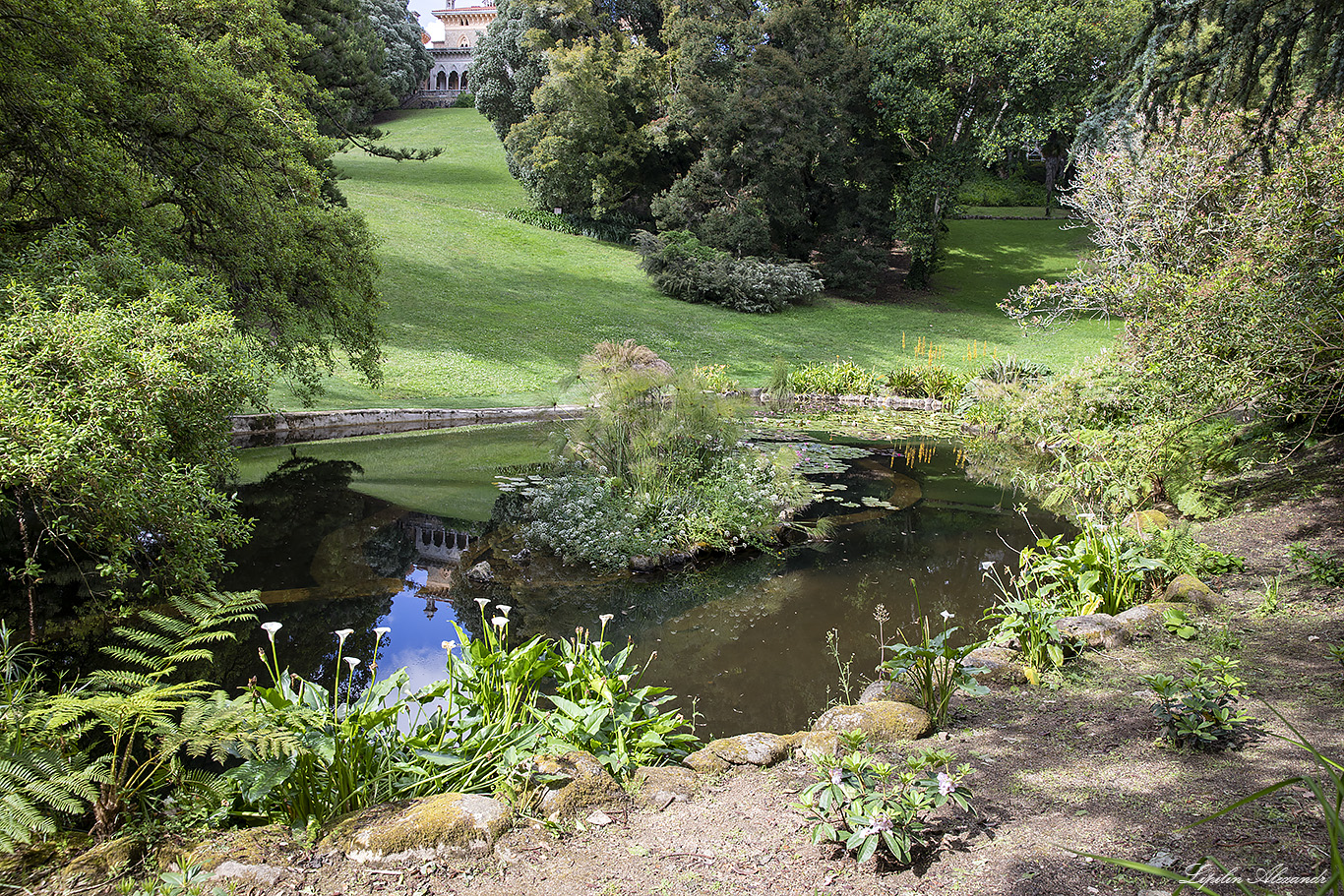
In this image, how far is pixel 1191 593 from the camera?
15.6ft

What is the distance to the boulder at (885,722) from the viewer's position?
3339mm

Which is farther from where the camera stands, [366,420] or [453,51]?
[453,51]

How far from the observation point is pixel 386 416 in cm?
1273

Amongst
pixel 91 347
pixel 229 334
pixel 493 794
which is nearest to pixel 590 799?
pixel 493 794

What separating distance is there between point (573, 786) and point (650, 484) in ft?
15.5

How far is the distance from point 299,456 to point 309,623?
5.88 m

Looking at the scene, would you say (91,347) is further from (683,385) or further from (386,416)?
(386,416)

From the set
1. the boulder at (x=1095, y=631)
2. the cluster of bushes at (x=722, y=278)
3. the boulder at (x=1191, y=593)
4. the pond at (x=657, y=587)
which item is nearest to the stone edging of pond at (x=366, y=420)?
the pond at (x=657, y=587)

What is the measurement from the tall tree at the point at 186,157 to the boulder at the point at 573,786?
644cm

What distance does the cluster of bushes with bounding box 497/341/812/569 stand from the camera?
22.7 feet

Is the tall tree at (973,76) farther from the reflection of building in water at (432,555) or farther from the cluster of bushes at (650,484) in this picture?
the reflection of building in water at (432,555)

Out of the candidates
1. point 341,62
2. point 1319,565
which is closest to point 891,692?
point 1319,565

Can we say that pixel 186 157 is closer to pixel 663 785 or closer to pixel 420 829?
pixel 420 829

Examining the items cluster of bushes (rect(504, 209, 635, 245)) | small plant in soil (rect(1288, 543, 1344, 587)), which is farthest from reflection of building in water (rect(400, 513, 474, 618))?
cluster of bushes (rect(504, 209, 635, 245))
